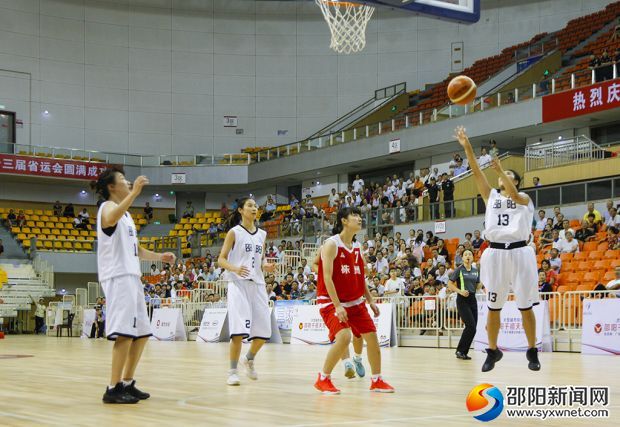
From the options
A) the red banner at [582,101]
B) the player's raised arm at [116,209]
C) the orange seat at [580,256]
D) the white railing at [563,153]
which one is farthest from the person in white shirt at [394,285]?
the player's raised arm at [116,209]

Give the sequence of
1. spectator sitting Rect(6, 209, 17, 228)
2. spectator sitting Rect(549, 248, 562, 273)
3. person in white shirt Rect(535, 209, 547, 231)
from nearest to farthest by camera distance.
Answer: spectator sitting Rect(549, 248, 562, 273), person in white shirt Rect(535, 209, 547, 231), spectator sitting Rect(6, 209, 17, 228)

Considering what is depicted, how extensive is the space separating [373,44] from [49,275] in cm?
1887

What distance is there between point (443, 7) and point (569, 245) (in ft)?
29.6

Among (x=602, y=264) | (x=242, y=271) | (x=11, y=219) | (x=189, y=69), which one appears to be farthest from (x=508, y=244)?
(x=189, y=69)

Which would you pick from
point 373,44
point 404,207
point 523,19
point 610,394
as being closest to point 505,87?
point 404,207

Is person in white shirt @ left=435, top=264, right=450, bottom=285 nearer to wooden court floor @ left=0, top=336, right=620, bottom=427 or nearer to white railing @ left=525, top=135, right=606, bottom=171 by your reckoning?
white railing @ left=525, top=135, right=606, bottom=171

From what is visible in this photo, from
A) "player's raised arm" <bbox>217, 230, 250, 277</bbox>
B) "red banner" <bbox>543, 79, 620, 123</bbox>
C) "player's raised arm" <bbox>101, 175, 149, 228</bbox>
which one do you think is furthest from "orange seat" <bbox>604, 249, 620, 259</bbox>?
"player's raised arm" <bbox>101, 175, 149, 228</bbox>

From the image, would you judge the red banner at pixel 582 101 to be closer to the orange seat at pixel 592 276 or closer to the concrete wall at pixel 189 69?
the orange seat at pixel 592 276

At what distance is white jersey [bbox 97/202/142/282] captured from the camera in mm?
7523

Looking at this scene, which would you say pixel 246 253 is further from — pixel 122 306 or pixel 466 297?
pixel 466 297

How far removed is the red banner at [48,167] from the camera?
38.3 metres

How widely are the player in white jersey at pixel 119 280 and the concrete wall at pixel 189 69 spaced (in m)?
34.7

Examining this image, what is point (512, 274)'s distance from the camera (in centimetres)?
905

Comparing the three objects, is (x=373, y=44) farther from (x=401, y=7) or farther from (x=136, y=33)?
(x=401, y=7)
